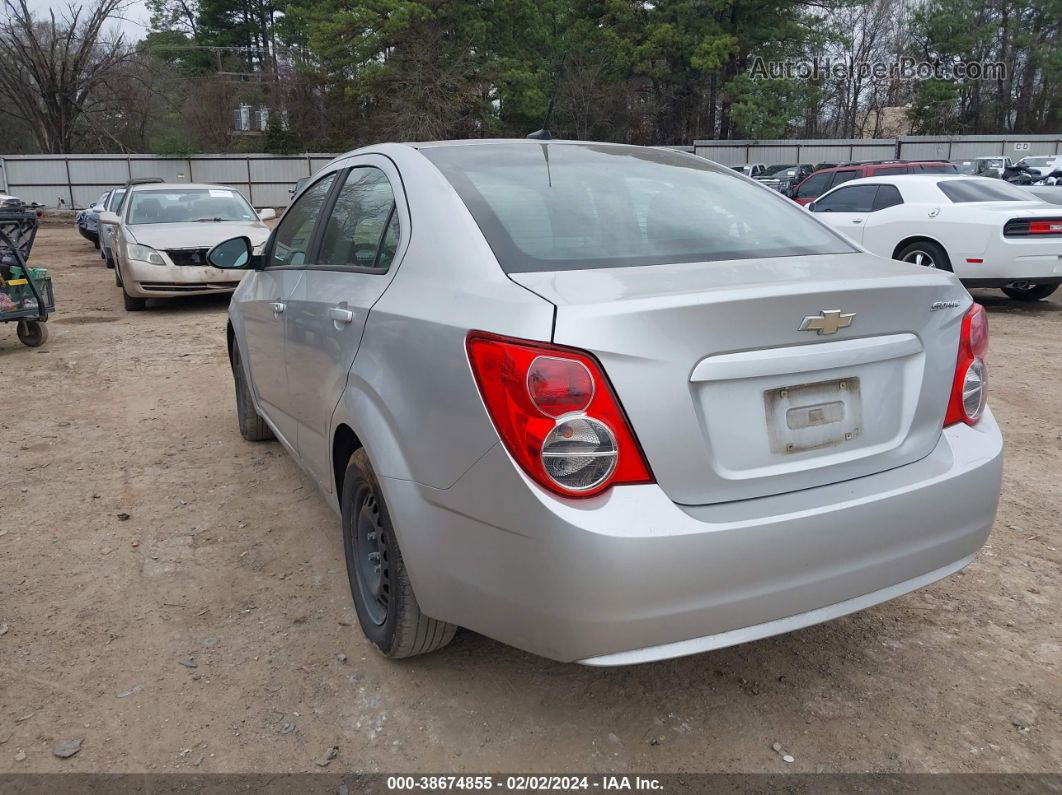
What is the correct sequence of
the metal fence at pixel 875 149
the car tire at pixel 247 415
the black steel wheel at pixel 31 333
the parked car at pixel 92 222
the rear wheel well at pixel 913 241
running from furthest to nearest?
the metal fence at pixel 875 149 → the parked car at pixel 92 222 → the rear wheel well at pixel 913 241 → the black steel wheel at pixel 31 333 → the car tire at pixel 247 415

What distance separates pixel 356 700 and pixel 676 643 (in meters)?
1.13

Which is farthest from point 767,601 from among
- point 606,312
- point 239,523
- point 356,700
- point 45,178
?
point 45,178

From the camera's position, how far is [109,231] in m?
15.0

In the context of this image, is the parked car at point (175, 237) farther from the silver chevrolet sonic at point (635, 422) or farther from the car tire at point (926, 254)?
the silver chevrolet sonic at point (635, 422)

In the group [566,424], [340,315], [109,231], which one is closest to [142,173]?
[109,231]

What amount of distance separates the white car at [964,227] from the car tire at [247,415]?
19.1 feet

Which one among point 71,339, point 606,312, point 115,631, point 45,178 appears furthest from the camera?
point 45,178

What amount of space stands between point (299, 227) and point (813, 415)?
2.64 m

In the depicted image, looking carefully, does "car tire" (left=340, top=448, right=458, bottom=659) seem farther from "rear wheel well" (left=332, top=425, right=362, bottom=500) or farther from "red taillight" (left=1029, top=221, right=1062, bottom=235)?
"red taillight" (left=1029, top=221, right=1062, bottom=235)

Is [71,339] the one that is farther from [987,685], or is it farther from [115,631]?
[987,685]

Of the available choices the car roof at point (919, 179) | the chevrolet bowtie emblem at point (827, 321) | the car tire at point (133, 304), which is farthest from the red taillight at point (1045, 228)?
the car tire at point (133, 304)

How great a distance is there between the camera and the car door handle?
2816 mm

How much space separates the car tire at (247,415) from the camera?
4965mm

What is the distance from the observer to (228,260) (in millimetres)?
4094
